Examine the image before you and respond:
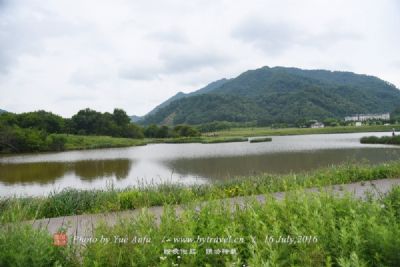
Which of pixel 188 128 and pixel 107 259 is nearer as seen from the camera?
pixel 107 259

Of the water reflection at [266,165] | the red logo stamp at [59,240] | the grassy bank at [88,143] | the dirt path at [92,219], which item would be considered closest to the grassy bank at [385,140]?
the water reflection at [266,165]

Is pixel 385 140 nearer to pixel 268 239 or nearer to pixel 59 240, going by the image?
pixel 268 239

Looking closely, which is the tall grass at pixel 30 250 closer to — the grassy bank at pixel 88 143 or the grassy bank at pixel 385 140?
the grassy bank at pixel 385 140

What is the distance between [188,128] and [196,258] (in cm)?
10737

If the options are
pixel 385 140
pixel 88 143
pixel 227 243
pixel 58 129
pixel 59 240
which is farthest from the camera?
pixel 58 129

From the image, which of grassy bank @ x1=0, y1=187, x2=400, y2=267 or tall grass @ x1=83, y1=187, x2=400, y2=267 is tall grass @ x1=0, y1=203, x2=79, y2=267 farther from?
tall grass @ x1=83, y1=187, x2=400, y2=267

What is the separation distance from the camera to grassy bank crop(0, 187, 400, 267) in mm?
2932

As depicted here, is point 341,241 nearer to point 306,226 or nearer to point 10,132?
point 306,226

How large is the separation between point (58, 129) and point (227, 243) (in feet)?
322

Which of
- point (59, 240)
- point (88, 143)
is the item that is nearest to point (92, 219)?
point (59, 240)

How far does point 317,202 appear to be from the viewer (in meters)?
3.78

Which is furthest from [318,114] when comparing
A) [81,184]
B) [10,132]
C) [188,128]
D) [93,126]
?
[81,184]

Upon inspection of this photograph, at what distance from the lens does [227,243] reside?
3.16 metres

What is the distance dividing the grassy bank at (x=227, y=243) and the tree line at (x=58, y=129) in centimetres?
6934
